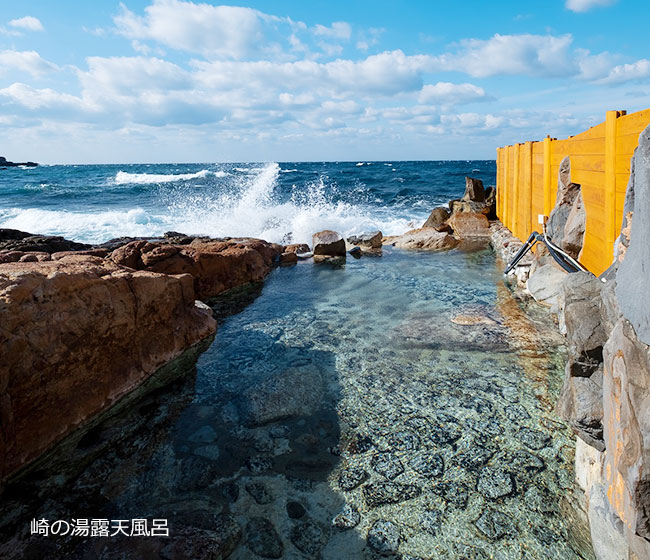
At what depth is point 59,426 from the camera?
3631 millimetres

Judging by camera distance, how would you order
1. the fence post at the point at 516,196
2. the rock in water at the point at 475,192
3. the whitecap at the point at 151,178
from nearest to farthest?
the fence post at the point at 516,196 < the rock in water at the point at 475,192 < the whitecap at the point at 151,178

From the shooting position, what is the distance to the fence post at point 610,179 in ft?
14.6

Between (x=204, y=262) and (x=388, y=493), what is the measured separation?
6.01m

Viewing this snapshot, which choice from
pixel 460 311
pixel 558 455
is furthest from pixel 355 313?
pixel 558 455

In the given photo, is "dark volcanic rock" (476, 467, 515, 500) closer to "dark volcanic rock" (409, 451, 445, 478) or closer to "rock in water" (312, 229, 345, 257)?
"dark volcanic rock" (409, 451, 445, 478)

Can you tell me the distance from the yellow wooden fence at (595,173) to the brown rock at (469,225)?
435cm

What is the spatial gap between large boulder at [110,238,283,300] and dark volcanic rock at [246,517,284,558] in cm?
541

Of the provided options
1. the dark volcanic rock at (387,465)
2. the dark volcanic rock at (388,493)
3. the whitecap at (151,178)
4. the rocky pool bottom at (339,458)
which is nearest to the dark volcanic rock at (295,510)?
the rocky pool bottom at (339,458)

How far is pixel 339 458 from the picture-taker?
11.2 feet

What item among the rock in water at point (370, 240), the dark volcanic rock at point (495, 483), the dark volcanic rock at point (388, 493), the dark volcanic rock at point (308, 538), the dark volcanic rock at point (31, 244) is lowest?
the dark volcanic rock at point (308, 538)

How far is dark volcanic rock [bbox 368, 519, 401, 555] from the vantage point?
261 cm

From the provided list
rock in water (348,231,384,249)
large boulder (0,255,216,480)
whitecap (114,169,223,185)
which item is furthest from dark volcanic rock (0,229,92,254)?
whitecap (114,169,223,185)

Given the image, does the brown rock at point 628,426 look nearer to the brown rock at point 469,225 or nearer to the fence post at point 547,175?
the fence post at point 547,175

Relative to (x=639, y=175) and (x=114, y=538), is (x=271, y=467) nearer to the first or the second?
(x=114, y=538)
